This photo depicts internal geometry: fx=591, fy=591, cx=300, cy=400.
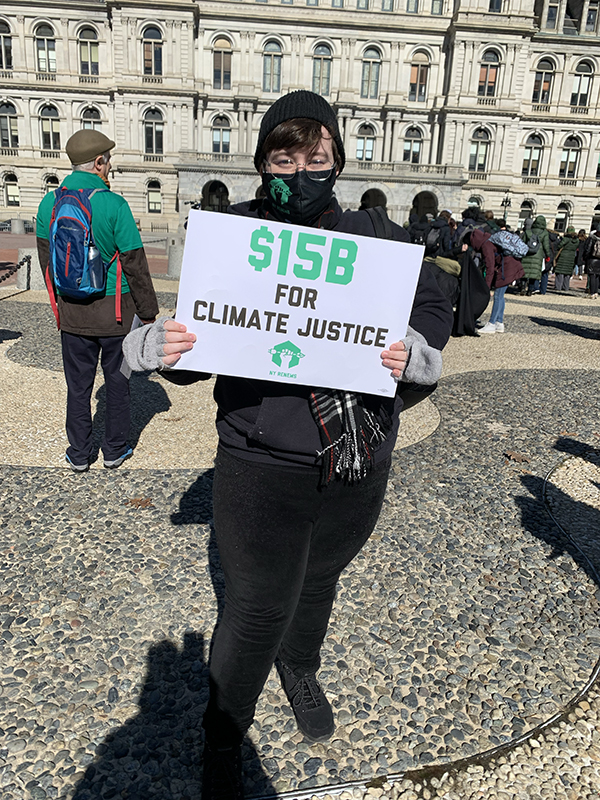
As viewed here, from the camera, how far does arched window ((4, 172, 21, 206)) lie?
44.7 metres

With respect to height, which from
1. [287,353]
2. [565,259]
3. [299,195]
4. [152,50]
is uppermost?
[152,50]

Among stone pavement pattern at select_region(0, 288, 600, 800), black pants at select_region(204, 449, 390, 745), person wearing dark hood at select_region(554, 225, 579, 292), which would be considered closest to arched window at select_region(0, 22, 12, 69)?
person wearing dark hood at select_region(554, 225, 579, 292)

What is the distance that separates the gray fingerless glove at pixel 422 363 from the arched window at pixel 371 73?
49.3 metres

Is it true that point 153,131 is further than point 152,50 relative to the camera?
Yes

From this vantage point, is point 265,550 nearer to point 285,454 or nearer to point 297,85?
point 285,454

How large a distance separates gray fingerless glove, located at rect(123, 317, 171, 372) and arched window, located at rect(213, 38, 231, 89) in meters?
48.5

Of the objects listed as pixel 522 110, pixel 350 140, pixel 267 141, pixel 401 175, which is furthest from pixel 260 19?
pixel 267 141

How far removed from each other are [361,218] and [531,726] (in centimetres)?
194

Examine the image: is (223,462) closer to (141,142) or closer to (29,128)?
(141,142)

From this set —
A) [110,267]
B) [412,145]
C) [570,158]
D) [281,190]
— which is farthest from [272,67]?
[281,190]

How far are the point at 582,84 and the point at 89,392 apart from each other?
2141 inches

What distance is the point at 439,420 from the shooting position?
5762 millimetres

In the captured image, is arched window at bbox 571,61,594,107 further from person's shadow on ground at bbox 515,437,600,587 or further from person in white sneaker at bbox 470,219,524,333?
person's shadow on ground at bbox 515,437,600,587

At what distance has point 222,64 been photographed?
143ft
